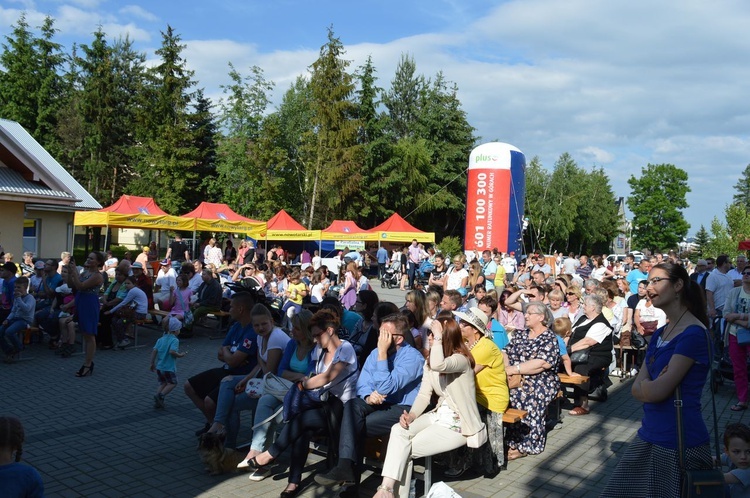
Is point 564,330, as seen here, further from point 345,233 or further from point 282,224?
point 282,224

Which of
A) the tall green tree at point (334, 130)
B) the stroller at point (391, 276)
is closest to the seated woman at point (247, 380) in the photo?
the stroller at point (391, 276)

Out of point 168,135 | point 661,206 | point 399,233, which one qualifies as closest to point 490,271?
point 399,233

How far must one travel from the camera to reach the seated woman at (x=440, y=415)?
473 cm

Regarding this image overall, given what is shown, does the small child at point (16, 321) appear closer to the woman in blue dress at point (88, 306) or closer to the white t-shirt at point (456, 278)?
the woman in blue dress at point (88, 306)

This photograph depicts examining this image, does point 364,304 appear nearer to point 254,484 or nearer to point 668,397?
point 254,484

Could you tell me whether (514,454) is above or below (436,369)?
below

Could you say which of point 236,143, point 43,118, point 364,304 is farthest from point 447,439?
point 43,118

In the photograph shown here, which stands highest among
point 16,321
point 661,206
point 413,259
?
point 661,206

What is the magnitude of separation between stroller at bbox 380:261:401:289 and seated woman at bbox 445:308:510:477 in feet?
65.0

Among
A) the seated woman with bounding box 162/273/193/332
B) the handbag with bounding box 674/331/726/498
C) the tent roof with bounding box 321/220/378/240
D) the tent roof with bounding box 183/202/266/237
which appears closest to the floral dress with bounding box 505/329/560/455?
the handbag with bounding box 674/331/726/498

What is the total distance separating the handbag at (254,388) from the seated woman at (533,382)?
259 cm

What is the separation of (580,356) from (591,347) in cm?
20

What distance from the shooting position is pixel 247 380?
5.76 meters

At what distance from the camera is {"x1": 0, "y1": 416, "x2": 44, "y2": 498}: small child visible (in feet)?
10.2
